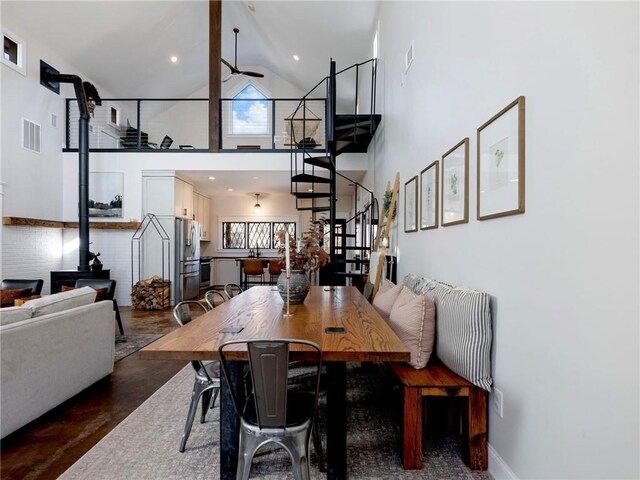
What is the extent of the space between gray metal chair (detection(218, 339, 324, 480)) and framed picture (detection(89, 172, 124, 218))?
630cm

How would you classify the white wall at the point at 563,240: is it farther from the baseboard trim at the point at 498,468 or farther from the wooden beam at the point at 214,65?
the wooden beam at the point at 214,65

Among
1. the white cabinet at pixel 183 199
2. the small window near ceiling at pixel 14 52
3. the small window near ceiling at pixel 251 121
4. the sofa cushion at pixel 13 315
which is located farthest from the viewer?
the small window near ceiling at pixel 251 121

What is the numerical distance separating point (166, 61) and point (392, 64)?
6.05 metres

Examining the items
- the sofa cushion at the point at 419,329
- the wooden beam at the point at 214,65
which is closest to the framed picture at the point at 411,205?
the sofa cushion at the point at 419,329

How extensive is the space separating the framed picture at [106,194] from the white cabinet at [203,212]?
75.5 inches

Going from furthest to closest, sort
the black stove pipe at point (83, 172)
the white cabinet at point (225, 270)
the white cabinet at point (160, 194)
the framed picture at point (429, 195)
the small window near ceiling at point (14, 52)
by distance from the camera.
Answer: the white cabinet at point (225, 270) → the white cabinet at point (160, 194) → the black stove pipe at point (83, 172) → the small window near ceiling at point (14, 52) → the framed picture at point (429, 195)

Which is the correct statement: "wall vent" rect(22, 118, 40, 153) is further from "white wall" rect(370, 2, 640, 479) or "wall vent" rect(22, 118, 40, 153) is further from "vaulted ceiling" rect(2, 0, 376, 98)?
"white wall" rect(370, 2, 640, 479)

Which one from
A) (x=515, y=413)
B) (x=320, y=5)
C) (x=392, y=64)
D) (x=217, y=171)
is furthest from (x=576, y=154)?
(x=217, y=171)

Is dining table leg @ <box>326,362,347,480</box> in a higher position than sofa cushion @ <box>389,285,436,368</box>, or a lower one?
lower

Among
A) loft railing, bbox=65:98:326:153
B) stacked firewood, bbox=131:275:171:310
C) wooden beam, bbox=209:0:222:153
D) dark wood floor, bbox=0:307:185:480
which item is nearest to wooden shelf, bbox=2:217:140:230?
stacked firewood, bbox=131:275:171:310

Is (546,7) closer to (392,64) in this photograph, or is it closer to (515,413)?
(515,413)

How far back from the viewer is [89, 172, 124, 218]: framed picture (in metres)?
6.47

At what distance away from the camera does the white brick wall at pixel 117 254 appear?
6.62m

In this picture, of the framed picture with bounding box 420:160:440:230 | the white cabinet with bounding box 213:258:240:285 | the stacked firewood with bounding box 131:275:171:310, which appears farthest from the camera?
the white cabinet with bounding box 213:258:240:285
